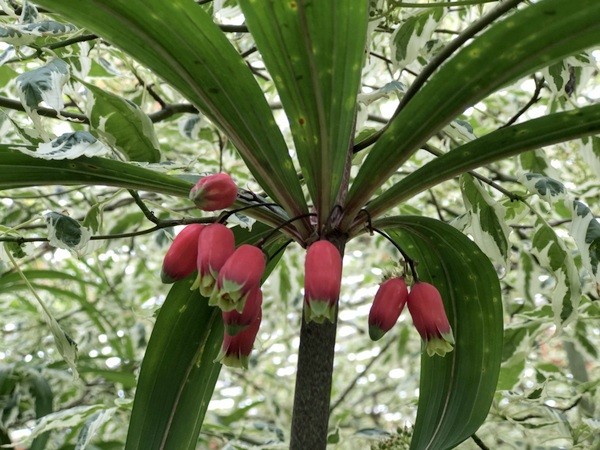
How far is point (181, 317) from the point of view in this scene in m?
0.86

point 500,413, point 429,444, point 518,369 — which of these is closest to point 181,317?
point 429,444

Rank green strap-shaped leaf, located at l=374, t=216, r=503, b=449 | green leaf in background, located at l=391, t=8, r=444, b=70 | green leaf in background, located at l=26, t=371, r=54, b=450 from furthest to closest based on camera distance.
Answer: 1. green leaf in background, located at l=26, t=371, r=54, b=450
2. green leaf in background, located at l=391, t=8, r=444, b=70
3. green strap-shaped leaf, located at l=374, t=216, r=503, b=449

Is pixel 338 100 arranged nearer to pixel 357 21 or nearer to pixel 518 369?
pixel 357 21

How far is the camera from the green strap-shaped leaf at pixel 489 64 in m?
0.60

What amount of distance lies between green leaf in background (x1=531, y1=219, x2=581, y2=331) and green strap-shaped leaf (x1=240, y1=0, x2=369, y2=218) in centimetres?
43

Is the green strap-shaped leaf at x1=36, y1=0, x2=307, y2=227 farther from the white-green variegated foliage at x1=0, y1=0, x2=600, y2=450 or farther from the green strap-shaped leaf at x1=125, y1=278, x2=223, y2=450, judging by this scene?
the green strap-shaped leaf at x1=125, y1=278, x2=223, y2=450

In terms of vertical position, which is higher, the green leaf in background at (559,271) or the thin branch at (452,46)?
the thin branch at (452,46)

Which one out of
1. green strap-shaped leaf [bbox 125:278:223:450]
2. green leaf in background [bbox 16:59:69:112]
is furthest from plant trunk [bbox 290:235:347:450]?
green leaf in background [bbox 16:59:69:112]

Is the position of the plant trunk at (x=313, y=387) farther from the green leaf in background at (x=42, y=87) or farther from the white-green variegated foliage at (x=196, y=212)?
the green leaf in background at (x=42, y=87)

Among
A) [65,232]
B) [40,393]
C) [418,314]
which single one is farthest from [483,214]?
[40,393]

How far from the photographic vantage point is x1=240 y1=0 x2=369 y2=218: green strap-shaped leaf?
633mm

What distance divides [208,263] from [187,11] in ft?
0.72

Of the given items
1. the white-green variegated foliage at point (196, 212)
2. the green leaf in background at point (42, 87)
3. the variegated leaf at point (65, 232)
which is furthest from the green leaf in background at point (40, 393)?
the green leaf in background at point (42, 87)

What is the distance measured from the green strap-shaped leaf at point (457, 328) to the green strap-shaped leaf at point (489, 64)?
0.12 metres
